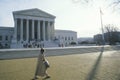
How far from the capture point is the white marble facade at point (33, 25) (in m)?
61.7

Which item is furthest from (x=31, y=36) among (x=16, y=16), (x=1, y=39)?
(x=1, y=39)

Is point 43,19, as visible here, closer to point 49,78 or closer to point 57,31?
point 57,31

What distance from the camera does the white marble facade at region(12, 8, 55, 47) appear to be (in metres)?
61.7

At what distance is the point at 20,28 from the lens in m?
64.4

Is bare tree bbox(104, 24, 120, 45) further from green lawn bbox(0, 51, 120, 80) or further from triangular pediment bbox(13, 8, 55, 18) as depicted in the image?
green lawn bbox(0, 51, 120, 80)

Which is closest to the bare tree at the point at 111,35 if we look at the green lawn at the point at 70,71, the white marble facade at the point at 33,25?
the white marble facade at the point at 33,25

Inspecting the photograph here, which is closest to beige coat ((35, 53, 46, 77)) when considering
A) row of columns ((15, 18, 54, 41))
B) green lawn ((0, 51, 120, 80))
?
green lawn ((0, 51, 120, 80))

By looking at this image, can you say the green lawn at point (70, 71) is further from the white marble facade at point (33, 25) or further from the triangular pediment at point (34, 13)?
the triangular pediment at point (34, 13)

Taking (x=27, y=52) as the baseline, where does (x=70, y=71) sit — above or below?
below

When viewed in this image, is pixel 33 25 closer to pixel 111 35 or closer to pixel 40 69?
pixel 111 35

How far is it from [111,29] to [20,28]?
48.0 metres

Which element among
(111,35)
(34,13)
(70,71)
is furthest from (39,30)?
(70,71)

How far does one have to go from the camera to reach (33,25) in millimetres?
64438

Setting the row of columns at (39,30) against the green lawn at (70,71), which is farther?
the row of columns at (39,30)
